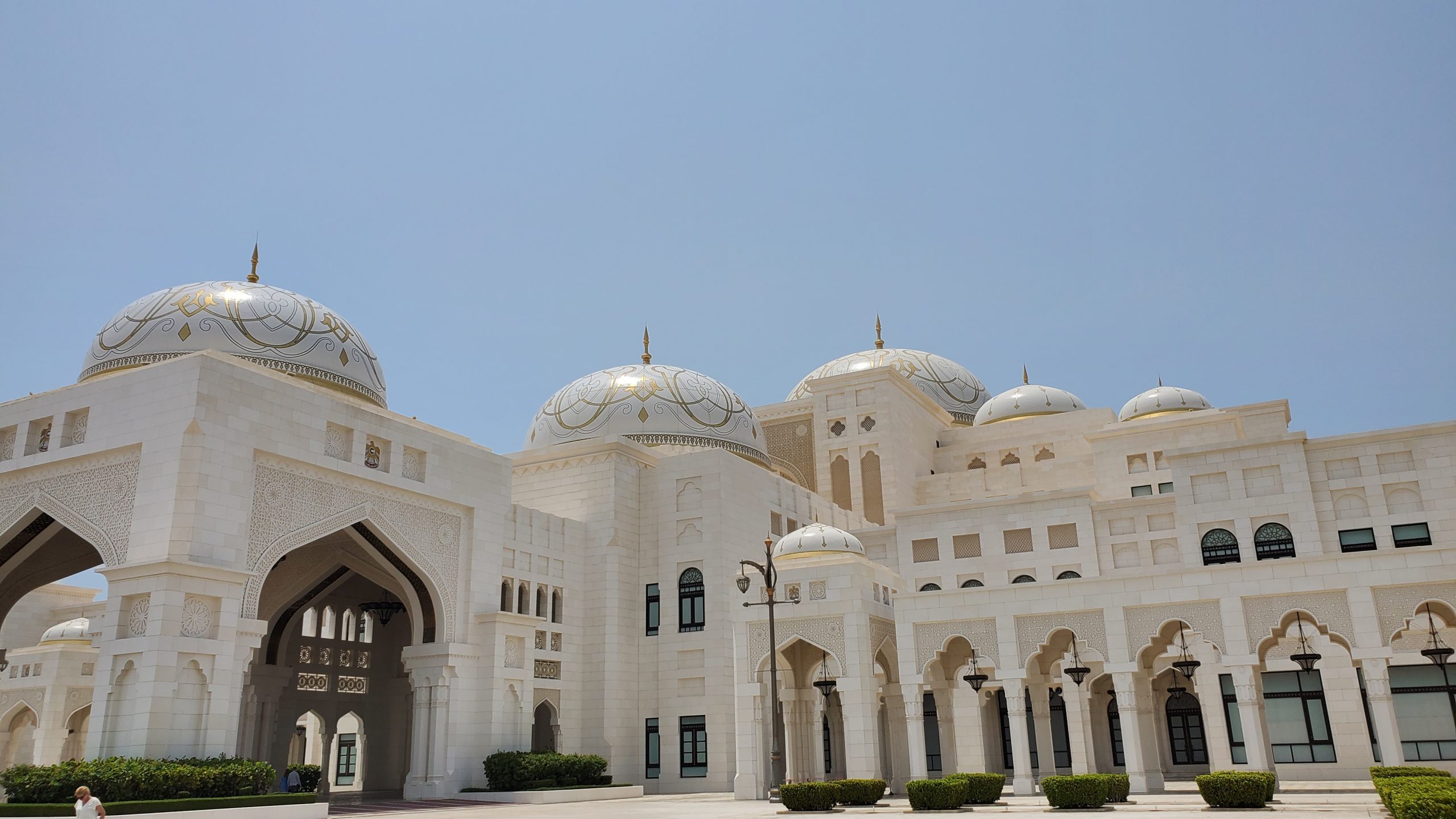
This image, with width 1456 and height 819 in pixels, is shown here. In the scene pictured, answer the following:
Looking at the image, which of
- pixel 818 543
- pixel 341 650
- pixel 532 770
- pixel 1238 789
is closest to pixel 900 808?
pixel 1238 789

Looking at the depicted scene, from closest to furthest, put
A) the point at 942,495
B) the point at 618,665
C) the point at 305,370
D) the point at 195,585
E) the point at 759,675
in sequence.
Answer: the point at 195,585 < the point at 759,675 < the point at 305,370 < the point at 618,665 < the point at 942,495

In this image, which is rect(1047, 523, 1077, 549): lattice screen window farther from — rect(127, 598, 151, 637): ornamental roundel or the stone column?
rect(127, 598, 151, 637): ornamental roundel

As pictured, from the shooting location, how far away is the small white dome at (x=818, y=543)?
24703 millimetres

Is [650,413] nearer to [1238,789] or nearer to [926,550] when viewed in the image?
[926,550]

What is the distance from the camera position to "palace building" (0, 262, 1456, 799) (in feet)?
65.2

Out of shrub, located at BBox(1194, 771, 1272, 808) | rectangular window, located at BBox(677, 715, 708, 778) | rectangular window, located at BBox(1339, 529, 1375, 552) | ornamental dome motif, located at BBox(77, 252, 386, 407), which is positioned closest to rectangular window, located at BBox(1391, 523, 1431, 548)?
rectangular window, located at BBox(1339, 529, 1375, 552)

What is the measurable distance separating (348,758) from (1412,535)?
116 feet

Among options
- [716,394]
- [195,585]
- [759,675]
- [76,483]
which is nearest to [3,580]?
[76,483]

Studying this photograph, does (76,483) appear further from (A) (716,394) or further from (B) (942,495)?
(B) (942,495)

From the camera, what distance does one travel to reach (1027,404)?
40625 mm

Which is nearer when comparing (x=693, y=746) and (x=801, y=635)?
(x=801, y=635)

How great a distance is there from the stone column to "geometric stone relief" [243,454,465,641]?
18462mm

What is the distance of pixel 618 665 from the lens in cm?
2883

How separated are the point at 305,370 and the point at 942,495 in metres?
22.2
